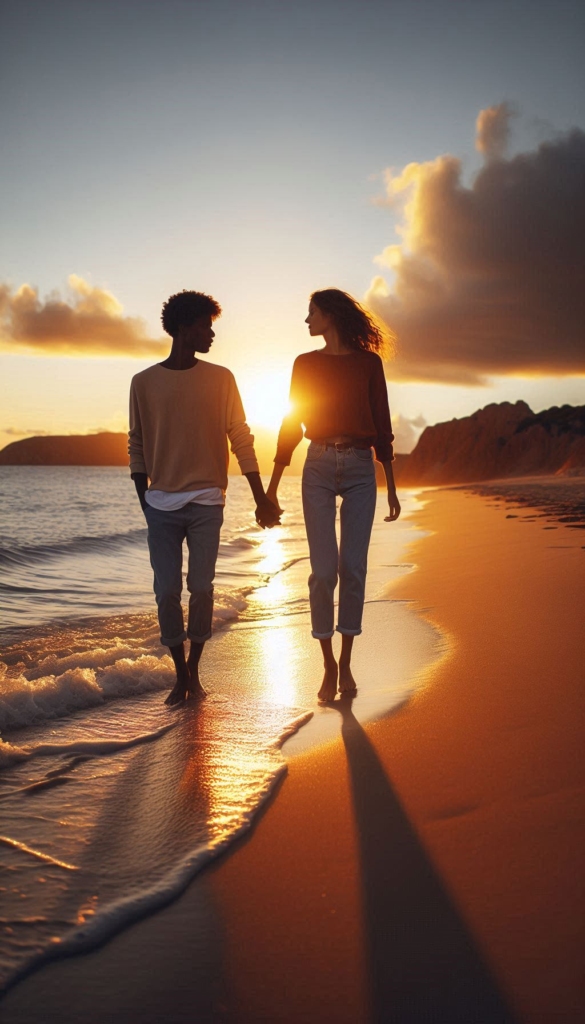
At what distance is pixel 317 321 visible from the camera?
4.02 meters

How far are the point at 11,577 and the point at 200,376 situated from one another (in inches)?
267

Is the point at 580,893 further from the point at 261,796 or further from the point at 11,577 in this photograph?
the point at 11,577

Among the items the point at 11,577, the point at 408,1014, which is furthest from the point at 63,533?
the point at 408,1014

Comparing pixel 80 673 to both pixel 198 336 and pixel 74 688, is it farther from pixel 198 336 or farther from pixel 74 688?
pixel 198 336

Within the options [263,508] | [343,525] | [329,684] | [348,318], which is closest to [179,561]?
[263,508]

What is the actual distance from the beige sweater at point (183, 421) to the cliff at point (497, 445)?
7988cm

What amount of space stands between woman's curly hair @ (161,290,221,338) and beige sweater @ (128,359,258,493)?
23cm

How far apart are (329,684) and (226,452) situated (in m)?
1.39

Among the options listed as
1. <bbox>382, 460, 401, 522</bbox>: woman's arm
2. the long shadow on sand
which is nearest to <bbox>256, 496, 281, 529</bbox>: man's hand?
<bbox>382, 460, 401, 522</bbox>: woman's arm

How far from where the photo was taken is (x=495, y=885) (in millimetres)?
1843

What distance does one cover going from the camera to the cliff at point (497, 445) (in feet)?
310

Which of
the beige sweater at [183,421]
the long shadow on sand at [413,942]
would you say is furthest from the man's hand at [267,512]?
the long shadow on sand at [413,942]

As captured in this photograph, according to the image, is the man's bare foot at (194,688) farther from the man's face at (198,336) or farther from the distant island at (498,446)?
the distant island at (498,446)

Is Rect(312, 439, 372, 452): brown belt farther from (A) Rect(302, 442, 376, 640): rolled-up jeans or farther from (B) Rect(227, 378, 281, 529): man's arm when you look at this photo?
(B) Rect(227, 378, 281, 529): man's arm
